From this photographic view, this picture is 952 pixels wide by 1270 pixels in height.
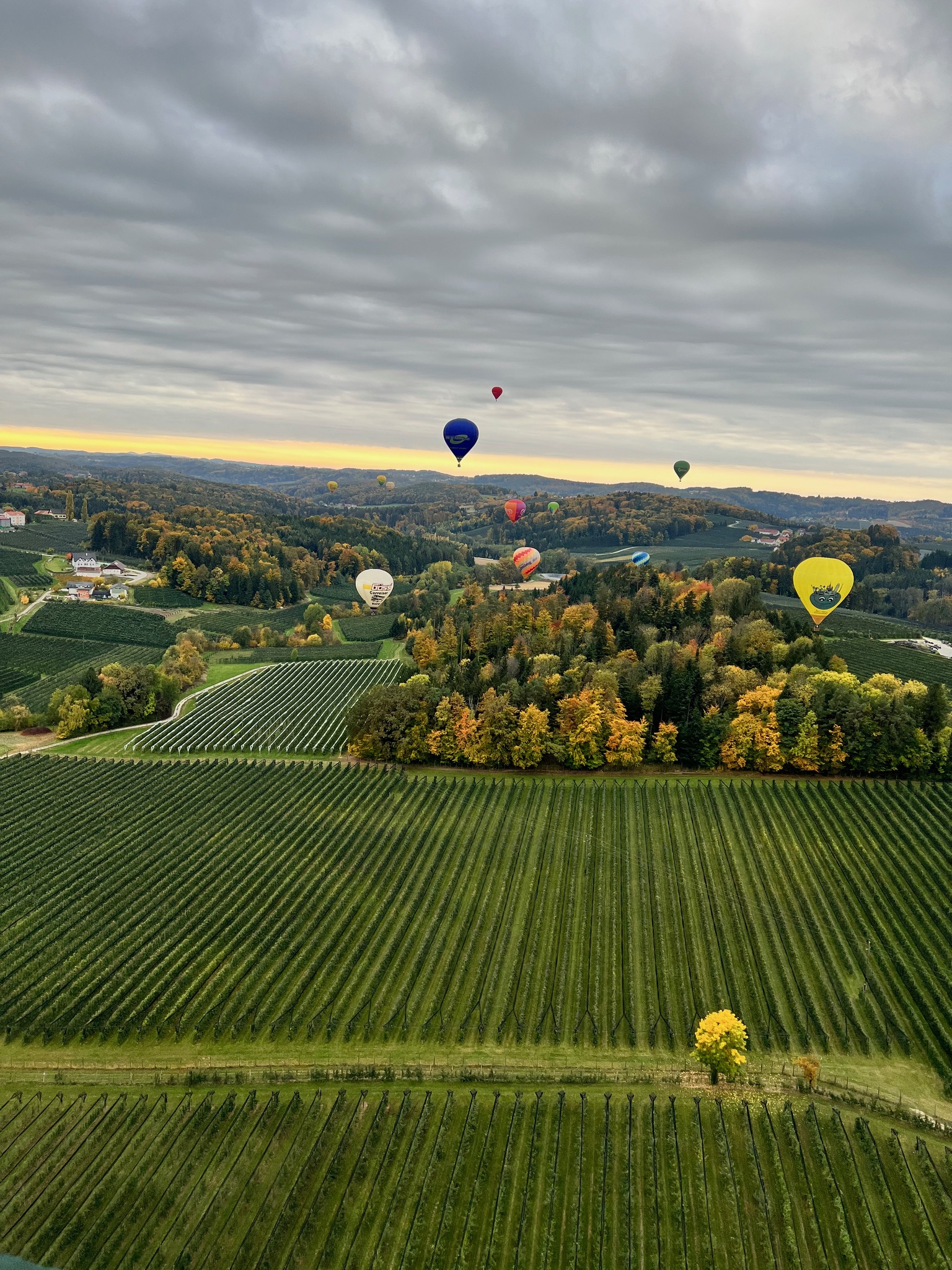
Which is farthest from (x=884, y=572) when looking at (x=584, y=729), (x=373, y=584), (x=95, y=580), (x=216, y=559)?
(x=95, y=580)

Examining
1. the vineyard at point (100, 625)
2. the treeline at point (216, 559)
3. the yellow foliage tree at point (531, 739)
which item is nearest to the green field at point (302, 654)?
the vineyard at point (100, 625)

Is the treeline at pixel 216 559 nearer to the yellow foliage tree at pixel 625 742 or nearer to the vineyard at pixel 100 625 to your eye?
the vineyard at pixel 100 625

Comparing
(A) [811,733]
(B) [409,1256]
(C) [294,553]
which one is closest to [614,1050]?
(B) [409,1256]

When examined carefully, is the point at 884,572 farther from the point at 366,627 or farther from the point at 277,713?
the point at 277,713

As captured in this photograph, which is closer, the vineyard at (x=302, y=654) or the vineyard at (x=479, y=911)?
the vineyard at (x=479, y=911)

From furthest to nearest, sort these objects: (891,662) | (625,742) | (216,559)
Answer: (216,559)
(891,662)
(625,742)

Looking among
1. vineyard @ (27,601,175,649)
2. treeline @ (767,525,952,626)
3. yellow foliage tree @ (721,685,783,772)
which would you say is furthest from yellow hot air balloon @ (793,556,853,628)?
vineyard @ (27,601,175,649)
